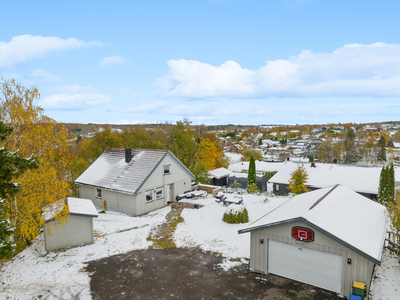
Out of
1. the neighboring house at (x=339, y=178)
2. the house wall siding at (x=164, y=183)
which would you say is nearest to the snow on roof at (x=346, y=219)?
the house wall siding at (x=164, y=183)

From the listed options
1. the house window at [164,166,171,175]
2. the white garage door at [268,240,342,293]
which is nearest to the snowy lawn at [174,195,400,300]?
the white garage door at [268,240,342,293]

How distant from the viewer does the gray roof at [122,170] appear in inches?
937

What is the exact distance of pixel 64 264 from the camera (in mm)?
13555

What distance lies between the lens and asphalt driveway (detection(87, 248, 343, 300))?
426 inches

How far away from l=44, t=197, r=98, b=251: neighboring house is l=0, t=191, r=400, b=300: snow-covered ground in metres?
0.55

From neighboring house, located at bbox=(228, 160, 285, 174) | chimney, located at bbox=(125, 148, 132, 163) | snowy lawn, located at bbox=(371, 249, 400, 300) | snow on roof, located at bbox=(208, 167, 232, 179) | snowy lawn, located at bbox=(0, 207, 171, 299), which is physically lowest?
neighboring house, located at bbox=(228, 160, 285, 174)

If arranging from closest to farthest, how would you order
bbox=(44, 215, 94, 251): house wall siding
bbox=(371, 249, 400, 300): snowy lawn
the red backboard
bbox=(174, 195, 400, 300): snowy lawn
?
bbox=(371, 249, 400, 300): snowy lawn → the red backboard → bbox=(174, 195, 400, 300): snowy lawn → bbox=(44, 215, 94, 251): house wall siding

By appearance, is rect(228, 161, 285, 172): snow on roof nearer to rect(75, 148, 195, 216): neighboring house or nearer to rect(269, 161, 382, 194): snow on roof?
rect(269, 161, 382, 194): snow on roof

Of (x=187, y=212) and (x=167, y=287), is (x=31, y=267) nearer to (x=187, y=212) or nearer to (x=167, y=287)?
(x=167, y=287)

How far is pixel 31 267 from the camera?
530 inches

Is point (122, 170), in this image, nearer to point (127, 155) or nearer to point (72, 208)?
point (127, 155)

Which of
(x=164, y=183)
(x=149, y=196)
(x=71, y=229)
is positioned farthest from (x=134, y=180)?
(x=71, y=229)

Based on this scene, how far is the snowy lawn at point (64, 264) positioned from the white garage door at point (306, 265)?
8.12 m

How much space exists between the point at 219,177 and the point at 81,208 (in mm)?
25115
